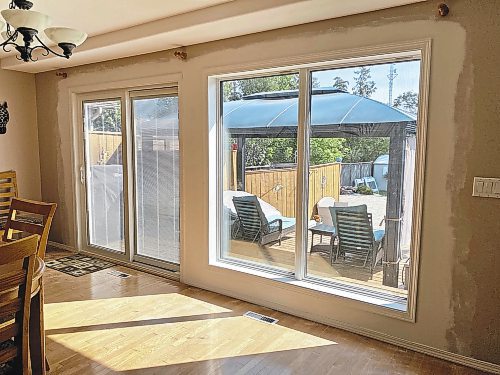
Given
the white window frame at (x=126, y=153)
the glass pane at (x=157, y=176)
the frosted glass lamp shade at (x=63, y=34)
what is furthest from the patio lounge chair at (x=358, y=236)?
the frosted glass lamp shade at (x=63, y=34)

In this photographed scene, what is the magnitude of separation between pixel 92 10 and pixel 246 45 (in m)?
1.21

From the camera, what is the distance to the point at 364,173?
288cm

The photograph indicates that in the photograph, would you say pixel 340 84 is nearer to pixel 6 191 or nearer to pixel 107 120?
pixel 107 120

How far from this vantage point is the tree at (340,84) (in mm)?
2906

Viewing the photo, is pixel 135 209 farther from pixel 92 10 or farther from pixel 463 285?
pixel 463 285

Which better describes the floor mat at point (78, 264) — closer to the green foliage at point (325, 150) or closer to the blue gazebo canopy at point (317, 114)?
the blue gazebo canopy at point (317, 114)

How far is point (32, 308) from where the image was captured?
2072 mm

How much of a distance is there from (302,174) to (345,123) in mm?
522

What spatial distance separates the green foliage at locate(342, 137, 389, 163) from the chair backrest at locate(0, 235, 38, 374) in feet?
7.13

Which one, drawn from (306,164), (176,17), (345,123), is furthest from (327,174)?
(176,17)

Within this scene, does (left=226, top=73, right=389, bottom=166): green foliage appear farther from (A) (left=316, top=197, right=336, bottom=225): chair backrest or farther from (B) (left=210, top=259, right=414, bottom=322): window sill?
(B) (left=210, top=259, right=414, bottom=322): window sill

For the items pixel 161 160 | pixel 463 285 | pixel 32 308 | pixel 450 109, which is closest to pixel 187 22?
pixel 161 160

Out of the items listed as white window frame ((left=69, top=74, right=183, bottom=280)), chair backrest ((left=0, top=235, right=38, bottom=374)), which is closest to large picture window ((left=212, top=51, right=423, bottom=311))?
white window frame ((left=69, top=74, right=183, bottom=280))

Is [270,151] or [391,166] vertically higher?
[270,151]
